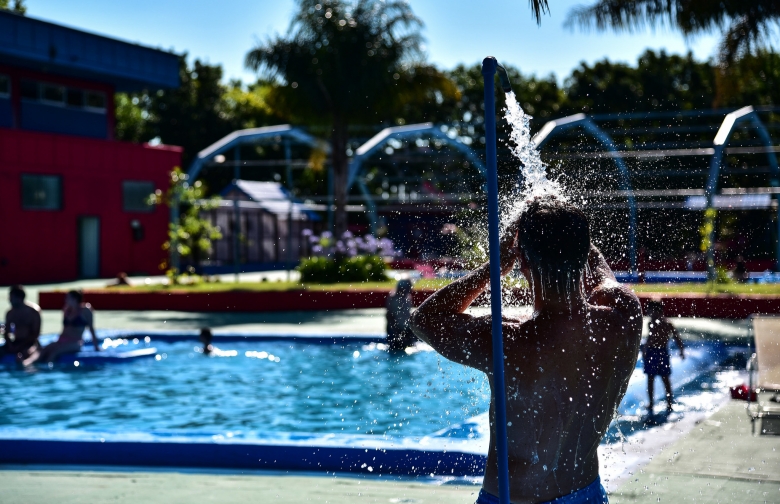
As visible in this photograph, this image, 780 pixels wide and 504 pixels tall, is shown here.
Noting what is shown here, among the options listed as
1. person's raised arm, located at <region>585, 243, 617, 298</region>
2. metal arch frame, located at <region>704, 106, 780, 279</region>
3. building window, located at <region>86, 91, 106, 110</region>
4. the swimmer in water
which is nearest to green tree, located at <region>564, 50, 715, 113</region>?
metal arch frame, located at <region>704, 106, 780, 279</region>

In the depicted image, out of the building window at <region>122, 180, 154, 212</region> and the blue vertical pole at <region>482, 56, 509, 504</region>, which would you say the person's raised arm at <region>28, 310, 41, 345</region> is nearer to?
the blue vertical pole at <region>482, 56, 509, 504</region>

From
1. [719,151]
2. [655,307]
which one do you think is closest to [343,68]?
[719,151]

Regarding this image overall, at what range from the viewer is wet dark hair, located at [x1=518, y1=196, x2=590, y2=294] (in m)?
2.37

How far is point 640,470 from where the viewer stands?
5590 mm

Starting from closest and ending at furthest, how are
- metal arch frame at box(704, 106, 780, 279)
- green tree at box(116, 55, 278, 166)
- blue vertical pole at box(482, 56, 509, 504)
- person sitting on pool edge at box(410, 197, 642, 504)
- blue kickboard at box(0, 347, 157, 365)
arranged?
blue vertical pole at box(482, 56, 509, 504)
person sitting on pool edge at box(410, 197, 642, 504)
blue kickboard at box(0, 347, 157, 365)
metal arch frame at box(704, 106, 780, 279)
green tree at box(116, 55, 278, 166)

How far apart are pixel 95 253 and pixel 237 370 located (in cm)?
2185

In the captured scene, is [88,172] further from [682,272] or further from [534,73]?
[534,73]

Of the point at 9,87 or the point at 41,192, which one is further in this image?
the point at 9,87

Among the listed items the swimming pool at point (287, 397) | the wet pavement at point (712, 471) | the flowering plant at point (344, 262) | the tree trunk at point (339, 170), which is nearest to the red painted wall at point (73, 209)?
the flowering plant at point (344, 262)

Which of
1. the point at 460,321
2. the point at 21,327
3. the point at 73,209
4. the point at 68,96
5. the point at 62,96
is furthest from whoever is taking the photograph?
the point at 68,96

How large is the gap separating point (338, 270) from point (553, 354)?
2018cm

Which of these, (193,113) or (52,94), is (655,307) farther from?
(193,113)

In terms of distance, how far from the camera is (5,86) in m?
30.8

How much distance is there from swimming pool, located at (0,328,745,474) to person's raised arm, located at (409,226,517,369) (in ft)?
11.1
